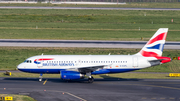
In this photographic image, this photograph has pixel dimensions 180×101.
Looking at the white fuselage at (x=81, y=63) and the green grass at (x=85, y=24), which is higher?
the green grass at (x=85, y=24)

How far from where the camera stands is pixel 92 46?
6756 cm

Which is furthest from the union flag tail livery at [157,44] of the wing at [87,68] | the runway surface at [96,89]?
the wing at [87,68]

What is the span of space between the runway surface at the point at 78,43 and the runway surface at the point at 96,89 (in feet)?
77.3

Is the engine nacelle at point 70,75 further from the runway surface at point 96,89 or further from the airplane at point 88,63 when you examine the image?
the runway surface at point 96,89

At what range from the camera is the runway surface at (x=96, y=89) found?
110 feet

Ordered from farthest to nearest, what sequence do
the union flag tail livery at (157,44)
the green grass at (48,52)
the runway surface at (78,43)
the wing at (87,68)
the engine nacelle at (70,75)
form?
the runway surface at (78,43), the green grass at (48,52), the union flag tail livery at (157,44), the wing at (87,68), the engine nacelle at (70,75)

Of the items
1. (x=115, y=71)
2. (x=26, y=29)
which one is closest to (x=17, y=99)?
(x=115, y=71)

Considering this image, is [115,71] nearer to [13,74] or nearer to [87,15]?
[13,74]

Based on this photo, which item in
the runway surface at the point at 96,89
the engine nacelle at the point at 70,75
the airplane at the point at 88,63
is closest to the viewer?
the runway surface at the point at 96,89

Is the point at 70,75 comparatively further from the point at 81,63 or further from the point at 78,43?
the point at 78,43

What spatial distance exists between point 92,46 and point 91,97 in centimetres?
3468

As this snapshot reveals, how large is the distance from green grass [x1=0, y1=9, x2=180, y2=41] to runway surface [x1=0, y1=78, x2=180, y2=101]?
36383mm

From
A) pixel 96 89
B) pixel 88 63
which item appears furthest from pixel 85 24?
pixel 96 89

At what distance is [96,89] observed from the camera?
3800 centimetres
